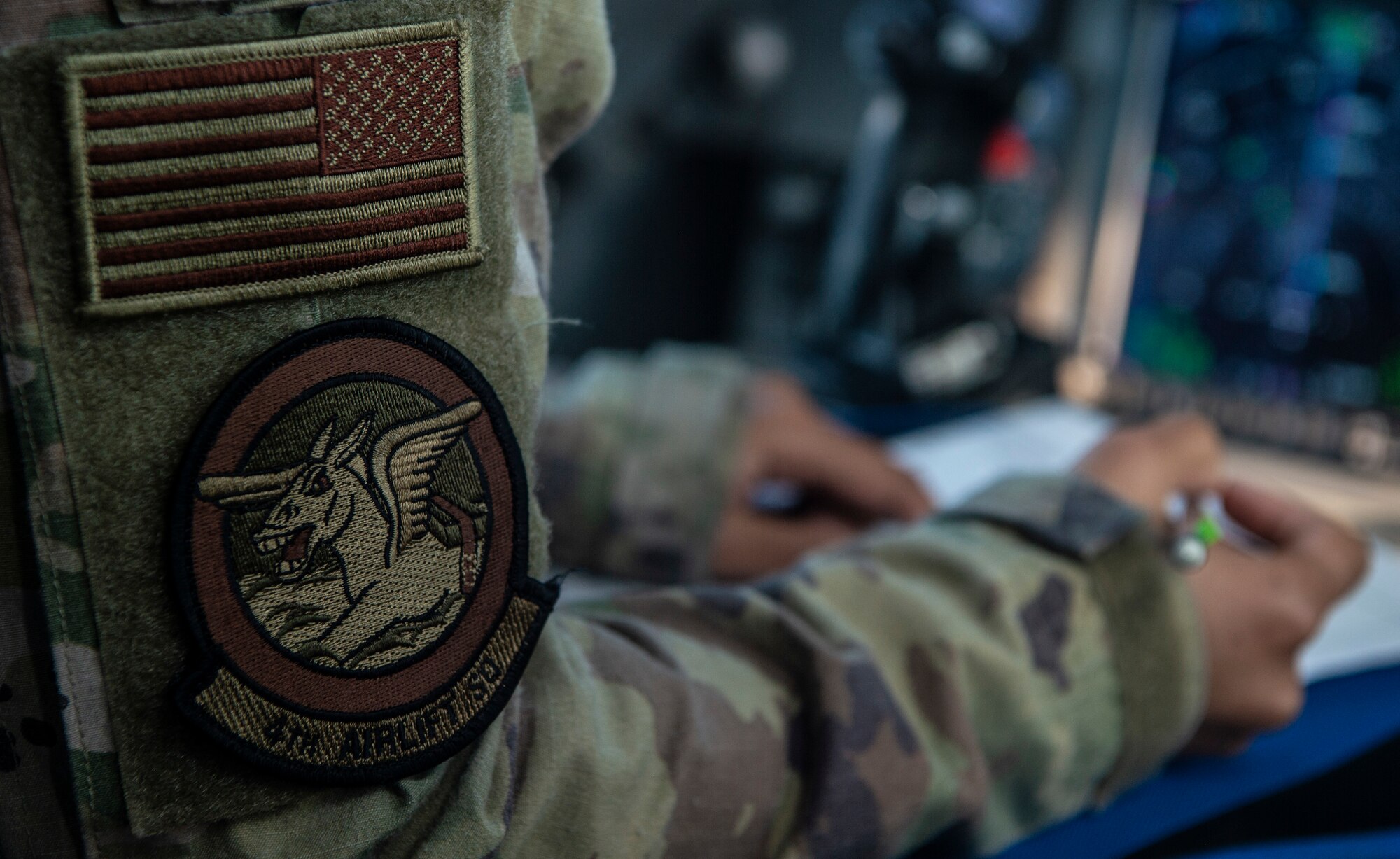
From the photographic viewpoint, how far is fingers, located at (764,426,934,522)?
711 millimetres

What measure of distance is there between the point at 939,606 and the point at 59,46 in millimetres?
327

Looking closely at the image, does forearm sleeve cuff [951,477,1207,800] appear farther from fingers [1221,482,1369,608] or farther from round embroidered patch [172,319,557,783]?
round embroidered patch [172,319,557,783]

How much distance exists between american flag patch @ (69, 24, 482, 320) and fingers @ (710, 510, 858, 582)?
42 centimetres

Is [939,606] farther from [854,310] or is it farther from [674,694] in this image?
[854,310]

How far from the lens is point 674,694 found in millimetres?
346

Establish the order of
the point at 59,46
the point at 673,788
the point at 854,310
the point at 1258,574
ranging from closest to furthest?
the point at 59,46 → the point at 673,788 → the point at 1258,574 → the point at 854,310

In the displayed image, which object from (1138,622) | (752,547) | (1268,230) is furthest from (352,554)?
(1268,230)

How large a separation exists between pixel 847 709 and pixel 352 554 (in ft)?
0.59

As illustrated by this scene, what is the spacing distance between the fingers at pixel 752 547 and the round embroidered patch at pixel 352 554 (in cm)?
38

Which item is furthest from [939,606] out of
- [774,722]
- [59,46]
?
[59,46]

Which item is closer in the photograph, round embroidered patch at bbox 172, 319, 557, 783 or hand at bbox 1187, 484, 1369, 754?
round embroidered patch at bbox 172, 319, 557, 783

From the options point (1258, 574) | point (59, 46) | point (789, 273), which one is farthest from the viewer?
point (789, 273)

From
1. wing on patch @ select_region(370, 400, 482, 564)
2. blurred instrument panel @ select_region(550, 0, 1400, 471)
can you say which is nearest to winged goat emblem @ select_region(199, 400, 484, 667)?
wing on patch @ select_region(370, 400, 482, 564)

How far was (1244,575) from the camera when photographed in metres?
0.49
